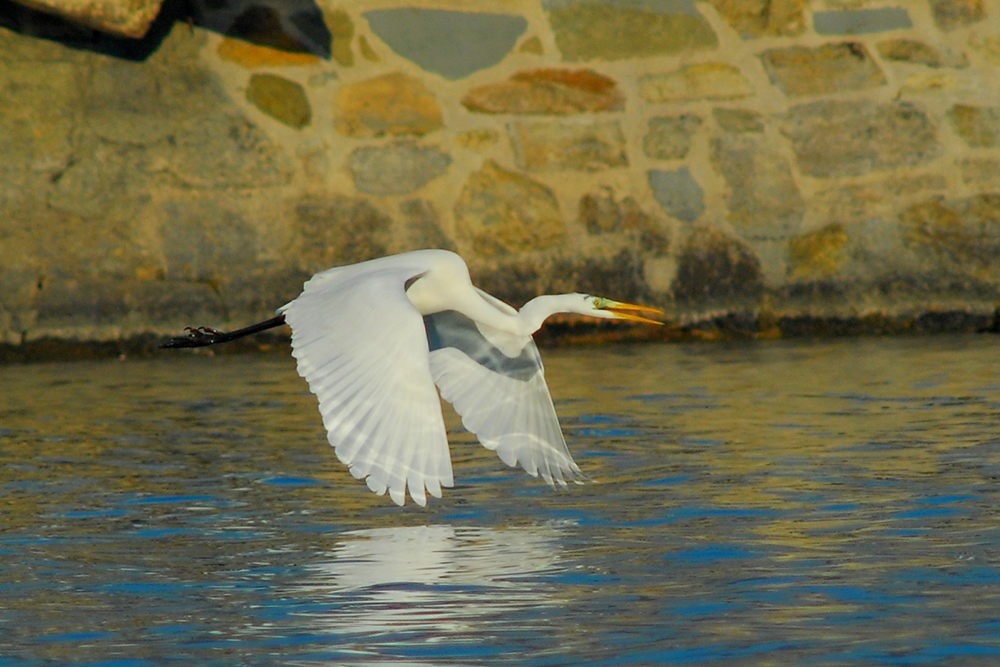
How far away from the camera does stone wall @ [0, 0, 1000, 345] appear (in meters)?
7.93

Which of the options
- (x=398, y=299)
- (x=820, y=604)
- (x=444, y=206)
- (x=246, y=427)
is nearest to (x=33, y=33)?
(x=444, y=206)

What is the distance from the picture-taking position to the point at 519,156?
822cm

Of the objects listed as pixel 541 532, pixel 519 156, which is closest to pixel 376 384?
pixel 541 532

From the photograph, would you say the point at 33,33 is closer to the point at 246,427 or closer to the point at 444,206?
the point at 444,206

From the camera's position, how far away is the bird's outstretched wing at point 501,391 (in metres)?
5.18

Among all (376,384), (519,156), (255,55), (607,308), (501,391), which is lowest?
(501,391)

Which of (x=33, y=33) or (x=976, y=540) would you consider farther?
(x=33, y=33)

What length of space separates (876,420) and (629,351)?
2102 mm

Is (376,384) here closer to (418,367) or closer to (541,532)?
(418,367)

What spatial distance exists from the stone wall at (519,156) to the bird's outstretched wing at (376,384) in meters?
3.33

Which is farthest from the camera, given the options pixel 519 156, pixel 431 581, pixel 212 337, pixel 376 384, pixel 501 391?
pixel 519 156

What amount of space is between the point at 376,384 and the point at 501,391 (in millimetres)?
1091

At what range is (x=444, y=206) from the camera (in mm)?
8172

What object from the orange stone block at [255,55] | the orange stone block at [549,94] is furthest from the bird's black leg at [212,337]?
the orange stone block at [549,94]
